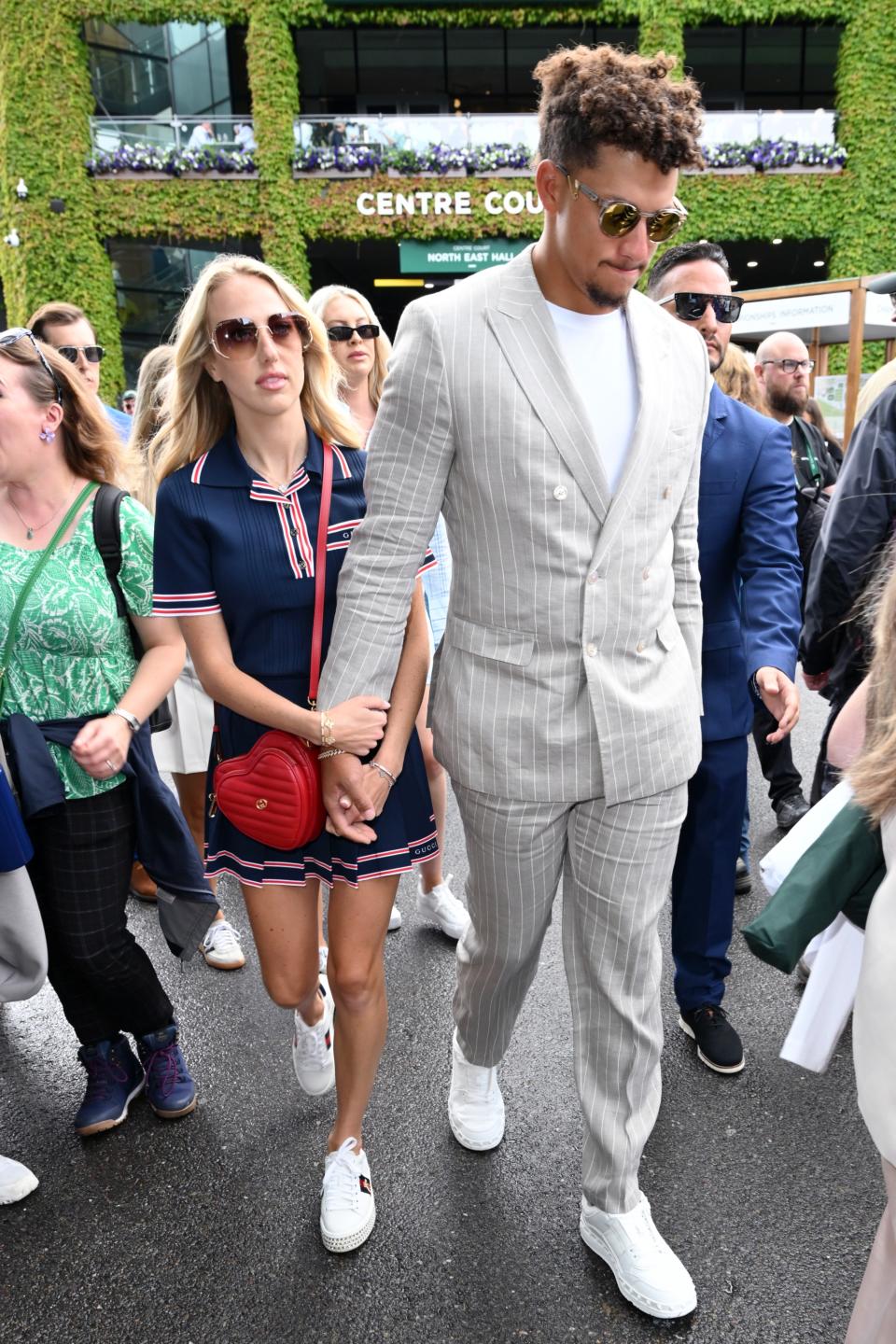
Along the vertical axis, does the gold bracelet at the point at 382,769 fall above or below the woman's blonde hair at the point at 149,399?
below

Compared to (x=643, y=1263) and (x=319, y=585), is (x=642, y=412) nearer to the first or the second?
(x=319, y=585)

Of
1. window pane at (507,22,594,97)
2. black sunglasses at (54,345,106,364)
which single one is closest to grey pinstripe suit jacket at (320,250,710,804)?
black sunglasses at (54,345,106,364)

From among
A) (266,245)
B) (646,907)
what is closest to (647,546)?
(646,907)

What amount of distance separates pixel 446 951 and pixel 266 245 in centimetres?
1868

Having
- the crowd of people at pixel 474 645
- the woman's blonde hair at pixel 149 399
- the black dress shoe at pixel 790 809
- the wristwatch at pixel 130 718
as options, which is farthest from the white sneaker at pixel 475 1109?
the woman's blonde hair at pixel 149 399

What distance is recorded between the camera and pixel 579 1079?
6.77 feet

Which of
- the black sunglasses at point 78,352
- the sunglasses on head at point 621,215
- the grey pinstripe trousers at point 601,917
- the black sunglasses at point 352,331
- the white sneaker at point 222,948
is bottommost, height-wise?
the white sneaker at point 222,948

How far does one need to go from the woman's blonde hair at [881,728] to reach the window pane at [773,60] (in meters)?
27.0

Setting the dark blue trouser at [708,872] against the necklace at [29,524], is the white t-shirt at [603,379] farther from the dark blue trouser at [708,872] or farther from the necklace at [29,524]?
the necklace at [29,524]

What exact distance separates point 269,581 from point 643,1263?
1.68 metres

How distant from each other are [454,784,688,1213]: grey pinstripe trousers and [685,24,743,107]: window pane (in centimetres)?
2593

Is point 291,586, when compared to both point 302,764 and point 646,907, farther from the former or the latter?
point 646,907

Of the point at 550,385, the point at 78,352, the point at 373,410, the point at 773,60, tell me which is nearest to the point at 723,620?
the point at 550,385

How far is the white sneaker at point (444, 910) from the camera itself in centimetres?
364
